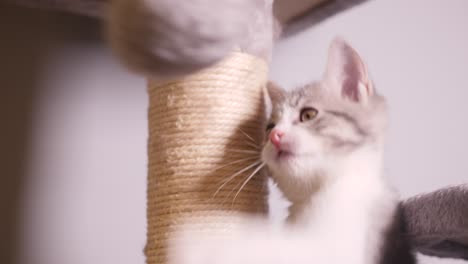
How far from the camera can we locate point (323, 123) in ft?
2.97

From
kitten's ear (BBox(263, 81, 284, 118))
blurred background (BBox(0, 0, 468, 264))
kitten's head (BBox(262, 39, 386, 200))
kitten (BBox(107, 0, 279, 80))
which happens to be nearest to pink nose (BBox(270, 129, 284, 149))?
kitten's head (BBox(262, 39, 386, 200))

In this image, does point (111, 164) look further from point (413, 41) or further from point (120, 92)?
point (413, 41)

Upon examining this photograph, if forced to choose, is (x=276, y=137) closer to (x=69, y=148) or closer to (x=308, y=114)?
(x=308, y=114)

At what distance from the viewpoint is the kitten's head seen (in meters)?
0.87

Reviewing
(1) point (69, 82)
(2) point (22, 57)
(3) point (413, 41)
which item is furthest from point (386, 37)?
(2) point (22, 57)

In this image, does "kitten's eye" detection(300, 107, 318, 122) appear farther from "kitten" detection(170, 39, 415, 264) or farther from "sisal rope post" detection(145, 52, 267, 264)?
"sisal rope post" detection(145, 52, 267, 264)

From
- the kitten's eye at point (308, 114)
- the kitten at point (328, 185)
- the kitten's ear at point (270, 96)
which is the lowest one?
the kitten at point (328, 185)

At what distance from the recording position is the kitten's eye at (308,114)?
930 millimetres

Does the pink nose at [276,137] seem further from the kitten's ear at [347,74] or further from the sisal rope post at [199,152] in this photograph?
the kitten's ear at [347,74]

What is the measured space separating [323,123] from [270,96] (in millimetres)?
160

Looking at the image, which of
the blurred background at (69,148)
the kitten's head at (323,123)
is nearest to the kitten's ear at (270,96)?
the kitten's head at (323,123)

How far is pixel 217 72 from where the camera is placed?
91cm

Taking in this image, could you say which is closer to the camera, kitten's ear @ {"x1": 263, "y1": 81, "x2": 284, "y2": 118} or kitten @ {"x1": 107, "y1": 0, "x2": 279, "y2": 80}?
kitten @ {"x1": 107, "y1": 0, "x2": 279, "y2": 80}

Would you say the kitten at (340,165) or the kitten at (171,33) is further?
the kitten at (340,165)
